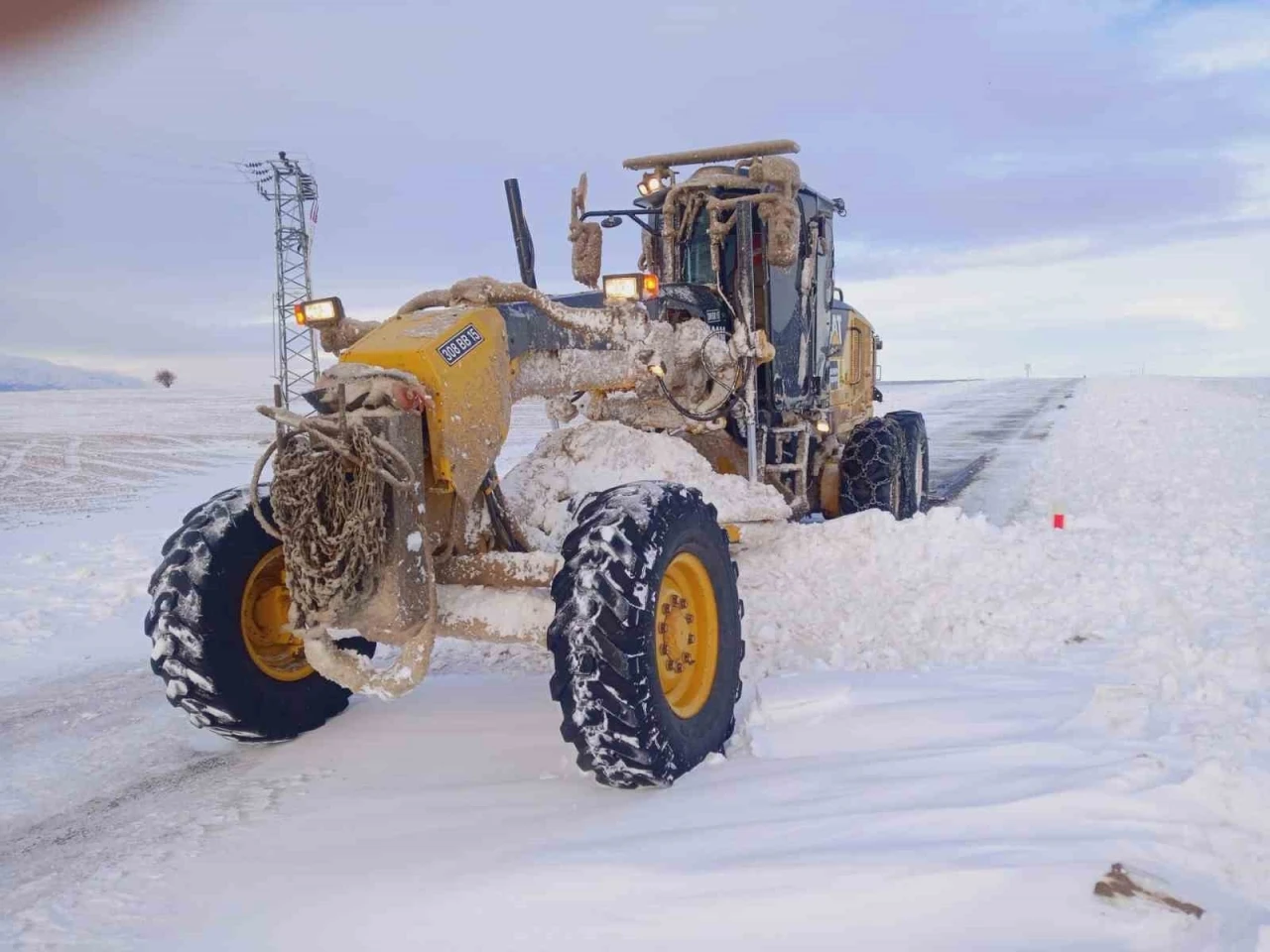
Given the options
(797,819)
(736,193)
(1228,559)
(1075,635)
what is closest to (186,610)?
(797,819)

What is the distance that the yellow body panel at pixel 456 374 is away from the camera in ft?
13.0

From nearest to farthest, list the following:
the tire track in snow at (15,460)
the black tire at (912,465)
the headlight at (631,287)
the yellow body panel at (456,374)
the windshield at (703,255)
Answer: the yellow body panel at (456,374) → the headlight at (631,287) → the windshield at (703,255) → the black tire at (912,465) → the tire track in snow at (15,460)

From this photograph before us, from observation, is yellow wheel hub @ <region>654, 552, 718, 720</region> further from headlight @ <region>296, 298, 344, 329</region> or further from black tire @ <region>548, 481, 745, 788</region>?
headlight @ <region>296, 298, 344, 329</region>

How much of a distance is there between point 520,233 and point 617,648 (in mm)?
3689

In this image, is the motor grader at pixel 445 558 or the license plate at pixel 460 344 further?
the license plate at pixel 460 344

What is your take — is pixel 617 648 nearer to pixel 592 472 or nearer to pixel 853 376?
pixel 592 472

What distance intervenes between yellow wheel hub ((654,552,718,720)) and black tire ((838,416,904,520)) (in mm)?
4728

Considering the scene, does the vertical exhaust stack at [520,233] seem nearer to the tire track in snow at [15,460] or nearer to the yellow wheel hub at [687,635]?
the yellow wheel hub at [687,635]

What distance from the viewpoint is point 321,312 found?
469cm

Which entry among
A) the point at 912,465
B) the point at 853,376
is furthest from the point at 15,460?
the point at 912,465

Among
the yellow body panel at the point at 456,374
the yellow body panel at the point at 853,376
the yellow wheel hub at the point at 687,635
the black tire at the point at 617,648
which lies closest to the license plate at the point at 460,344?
the yellow body panel at the point at 456,374

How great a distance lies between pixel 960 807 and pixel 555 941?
1.40 m

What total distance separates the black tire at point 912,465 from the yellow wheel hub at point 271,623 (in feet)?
21.7

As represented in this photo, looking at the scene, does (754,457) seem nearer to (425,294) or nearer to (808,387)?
(808,387)
